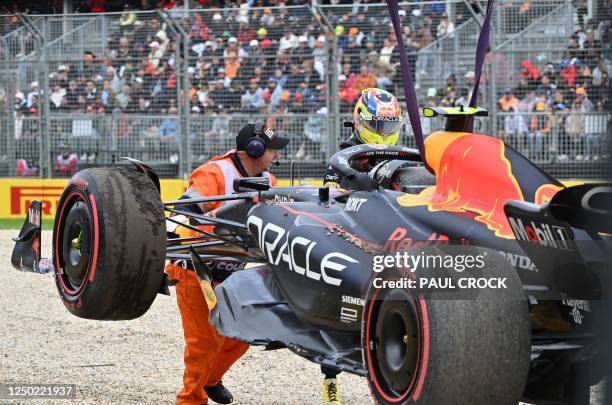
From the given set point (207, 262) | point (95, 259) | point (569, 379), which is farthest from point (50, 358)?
point (569, 379)

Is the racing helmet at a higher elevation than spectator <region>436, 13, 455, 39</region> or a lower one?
lower

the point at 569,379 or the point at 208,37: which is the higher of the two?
the point at 208,37

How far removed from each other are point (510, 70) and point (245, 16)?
3729mm

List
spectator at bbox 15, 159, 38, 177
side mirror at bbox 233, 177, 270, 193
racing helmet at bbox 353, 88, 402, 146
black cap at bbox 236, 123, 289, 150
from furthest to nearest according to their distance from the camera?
1. spectator at bbox 15, 159, 38, 177
2. racing helmet at bbox 353, 88, 402, 146
3. black cap at bbox 236, 123, 289, 150
4. side mirror at bbox 233, 177, 270, 193

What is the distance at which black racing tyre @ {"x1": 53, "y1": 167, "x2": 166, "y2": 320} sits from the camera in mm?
5043

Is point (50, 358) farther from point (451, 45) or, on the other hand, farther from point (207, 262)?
point (451, 45)

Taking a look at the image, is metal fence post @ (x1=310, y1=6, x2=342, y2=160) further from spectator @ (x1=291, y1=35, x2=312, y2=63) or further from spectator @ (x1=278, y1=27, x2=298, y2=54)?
spectator @ (x1=278, y1=27, x2=298, y2=54)

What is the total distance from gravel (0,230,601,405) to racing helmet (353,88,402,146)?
5.31 ft

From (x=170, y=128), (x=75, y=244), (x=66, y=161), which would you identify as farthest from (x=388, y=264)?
(x=66, y=161)

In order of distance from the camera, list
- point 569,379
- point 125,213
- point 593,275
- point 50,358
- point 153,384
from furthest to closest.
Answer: point 50,358 → point 153,384 → point 125,213 → point 569,379 → point 593,275

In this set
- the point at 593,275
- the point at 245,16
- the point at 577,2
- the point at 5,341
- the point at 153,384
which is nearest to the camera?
the point at 593,275

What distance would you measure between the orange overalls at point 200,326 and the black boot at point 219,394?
0.10 m

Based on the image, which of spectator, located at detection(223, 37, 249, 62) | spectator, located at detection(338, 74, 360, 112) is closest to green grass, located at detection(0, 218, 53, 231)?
spectator, located at detection(223, 37, 249, 62)

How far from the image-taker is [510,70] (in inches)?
539
